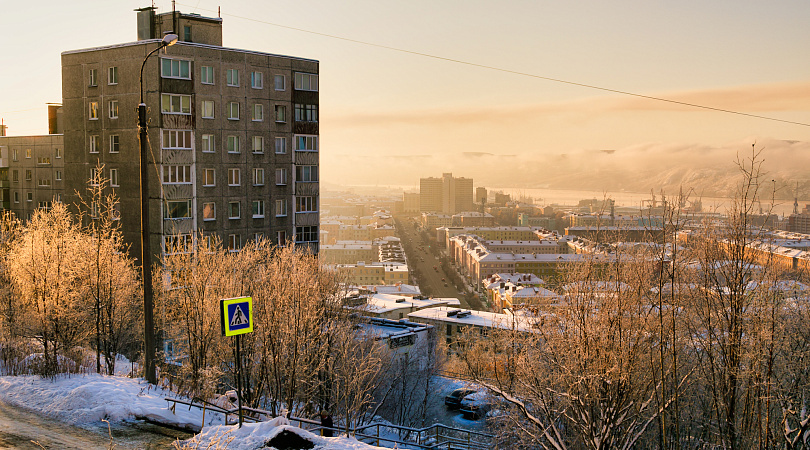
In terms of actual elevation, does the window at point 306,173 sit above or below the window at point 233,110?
below

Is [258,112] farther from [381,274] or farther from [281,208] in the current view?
[381,274]

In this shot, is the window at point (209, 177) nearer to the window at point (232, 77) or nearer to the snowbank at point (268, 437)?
the window at point (232, 77)

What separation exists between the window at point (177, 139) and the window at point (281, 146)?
626 centimetres

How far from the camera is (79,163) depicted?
132 feet

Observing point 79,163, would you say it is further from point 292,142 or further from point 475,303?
point 475,303

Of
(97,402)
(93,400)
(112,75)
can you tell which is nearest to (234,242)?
(112,75)

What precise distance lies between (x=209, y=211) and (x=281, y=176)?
19.3 feet

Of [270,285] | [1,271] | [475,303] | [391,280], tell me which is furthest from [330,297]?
[391,280]

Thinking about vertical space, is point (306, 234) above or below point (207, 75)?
below

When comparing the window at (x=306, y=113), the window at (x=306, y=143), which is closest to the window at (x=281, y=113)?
the window at (x=306, y=113)

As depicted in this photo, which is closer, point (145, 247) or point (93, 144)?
point (145, 247)

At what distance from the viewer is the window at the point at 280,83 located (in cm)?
4144

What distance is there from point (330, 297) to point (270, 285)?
18.5 ft

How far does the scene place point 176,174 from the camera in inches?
1454
